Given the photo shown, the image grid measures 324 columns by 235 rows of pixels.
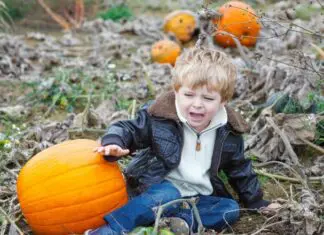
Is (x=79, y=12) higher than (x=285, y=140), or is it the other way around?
(x=285, y=140)

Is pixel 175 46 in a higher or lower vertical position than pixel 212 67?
lower

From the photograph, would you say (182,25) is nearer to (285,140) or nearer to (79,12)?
(79,12)

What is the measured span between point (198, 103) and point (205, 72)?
169 millimetres

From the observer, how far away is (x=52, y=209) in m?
3.45

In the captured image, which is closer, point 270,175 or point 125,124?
point 125,124

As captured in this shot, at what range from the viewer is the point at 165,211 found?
360 centimetres

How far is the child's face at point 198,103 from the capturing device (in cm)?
350

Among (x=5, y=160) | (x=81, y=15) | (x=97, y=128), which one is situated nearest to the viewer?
(x=5, y=160)

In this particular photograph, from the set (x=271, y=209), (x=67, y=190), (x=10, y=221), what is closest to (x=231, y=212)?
(x=271, y=209)

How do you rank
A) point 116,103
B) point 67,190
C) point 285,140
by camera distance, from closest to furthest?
point 67,190, point 285,140, point 116,103

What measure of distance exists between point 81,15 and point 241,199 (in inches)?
253

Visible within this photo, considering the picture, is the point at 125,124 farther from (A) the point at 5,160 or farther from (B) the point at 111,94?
(B) the point at 111,94

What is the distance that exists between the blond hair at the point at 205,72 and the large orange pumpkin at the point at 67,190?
63cm

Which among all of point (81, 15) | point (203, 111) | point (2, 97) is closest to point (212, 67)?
point (203, 111)
